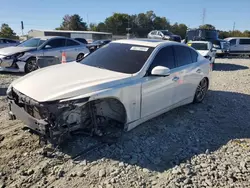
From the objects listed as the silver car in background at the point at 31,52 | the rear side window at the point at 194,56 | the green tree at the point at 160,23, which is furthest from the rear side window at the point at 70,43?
the green tree at the point at 160,23

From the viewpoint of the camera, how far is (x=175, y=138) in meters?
4.10

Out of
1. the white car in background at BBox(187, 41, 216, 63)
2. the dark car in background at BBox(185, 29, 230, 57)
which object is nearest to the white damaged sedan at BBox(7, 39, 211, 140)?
the white car in background at BBox(187, 41, 216, 63)

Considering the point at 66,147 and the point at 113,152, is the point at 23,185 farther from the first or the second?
the point at 113,152

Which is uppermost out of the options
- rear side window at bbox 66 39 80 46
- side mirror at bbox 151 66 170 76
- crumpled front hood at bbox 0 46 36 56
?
rear side window at bbox 66 39 80 46

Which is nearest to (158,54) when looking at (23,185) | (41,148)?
(41,148)

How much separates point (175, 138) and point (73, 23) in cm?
7498

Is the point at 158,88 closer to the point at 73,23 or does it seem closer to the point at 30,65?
the point at 30,65

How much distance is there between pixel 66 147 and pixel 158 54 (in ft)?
7.44

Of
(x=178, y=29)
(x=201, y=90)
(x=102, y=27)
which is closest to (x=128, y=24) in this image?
(x=102, y=27)

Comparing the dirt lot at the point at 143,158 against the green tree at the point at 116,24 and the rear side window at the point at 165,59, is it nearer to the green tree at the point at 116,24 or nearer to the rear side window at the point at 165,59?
the rear side window at the point at 165,59

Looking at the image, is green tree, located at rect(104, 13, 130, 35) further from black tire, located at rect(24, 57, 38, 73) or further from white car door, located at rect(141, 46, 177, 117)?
white car door, located at rect(141, 46, 177, 117)

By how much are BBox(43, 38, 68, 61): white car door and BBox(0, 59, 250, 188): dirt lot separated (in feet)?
18.6

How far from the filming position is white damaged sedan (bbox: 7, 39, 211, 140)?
3.12 m

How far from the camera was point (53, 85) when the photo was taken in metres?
3.33
